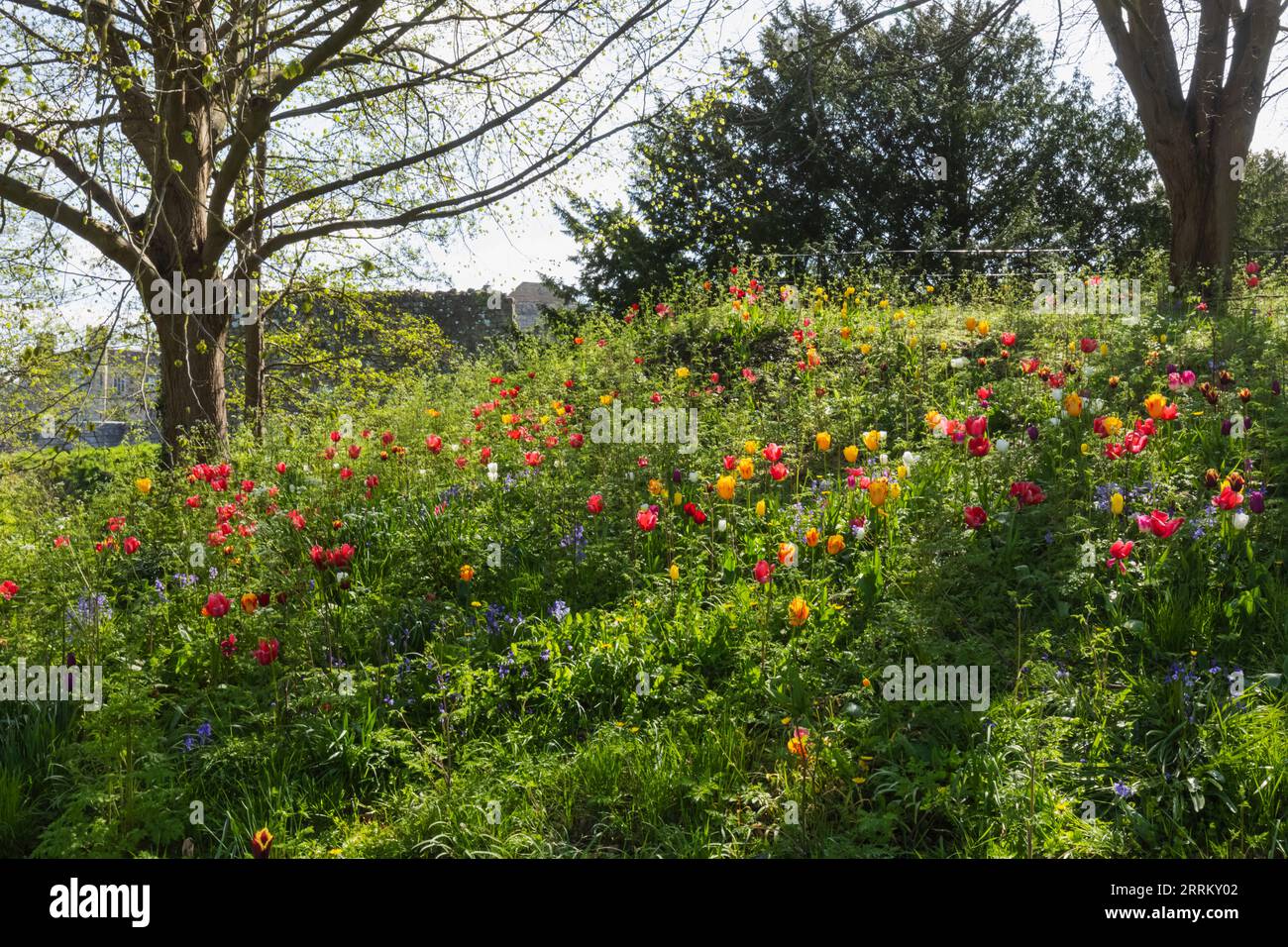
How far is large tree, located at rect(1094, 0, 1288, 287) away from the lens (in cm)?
897

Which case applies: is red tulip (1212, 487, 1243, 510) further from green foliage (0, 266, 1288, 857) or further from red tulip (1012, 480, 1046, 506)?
red tulip (1012, 480, 1046, 506)

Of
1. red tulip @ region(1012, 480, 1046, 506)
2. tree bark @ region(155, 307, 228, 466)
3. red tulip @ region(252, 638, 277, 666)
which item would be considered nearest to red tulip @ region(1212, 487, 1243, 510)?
red tulip @ region(1012, 480, 1046, 506)

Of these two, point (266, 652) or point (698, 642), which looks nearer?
point (266, 652)

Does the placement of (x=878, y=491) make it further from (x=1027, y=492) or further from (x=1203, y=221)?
(x=1203, y=221)

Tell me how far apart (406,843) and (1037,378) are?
5.02m

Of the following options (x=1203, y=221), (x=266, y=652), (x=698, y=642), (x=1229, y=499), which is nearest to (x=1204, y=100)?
(x=1203, y=221)

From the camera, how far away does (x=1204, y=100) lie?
910 centimetres

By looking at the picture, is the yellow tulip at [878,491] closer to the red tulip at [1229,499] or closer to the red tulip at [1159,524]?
the red tulip at [1159,524]

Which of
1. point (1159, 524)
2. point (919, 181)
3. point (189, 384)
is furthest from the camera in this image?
point (919, 181)

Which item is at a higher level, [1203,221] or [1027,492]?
[1203,221]

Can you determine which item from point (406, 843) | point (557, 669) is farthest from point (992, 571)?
point (406, 843)

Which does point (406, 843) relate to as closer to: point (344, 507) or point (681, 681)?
point (681, 681)

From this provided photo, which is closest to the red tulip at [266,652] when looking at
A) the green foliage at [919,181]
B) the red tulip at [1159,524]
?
the red tulip at [1159,524]

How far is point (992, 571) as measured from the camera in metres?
4.25
